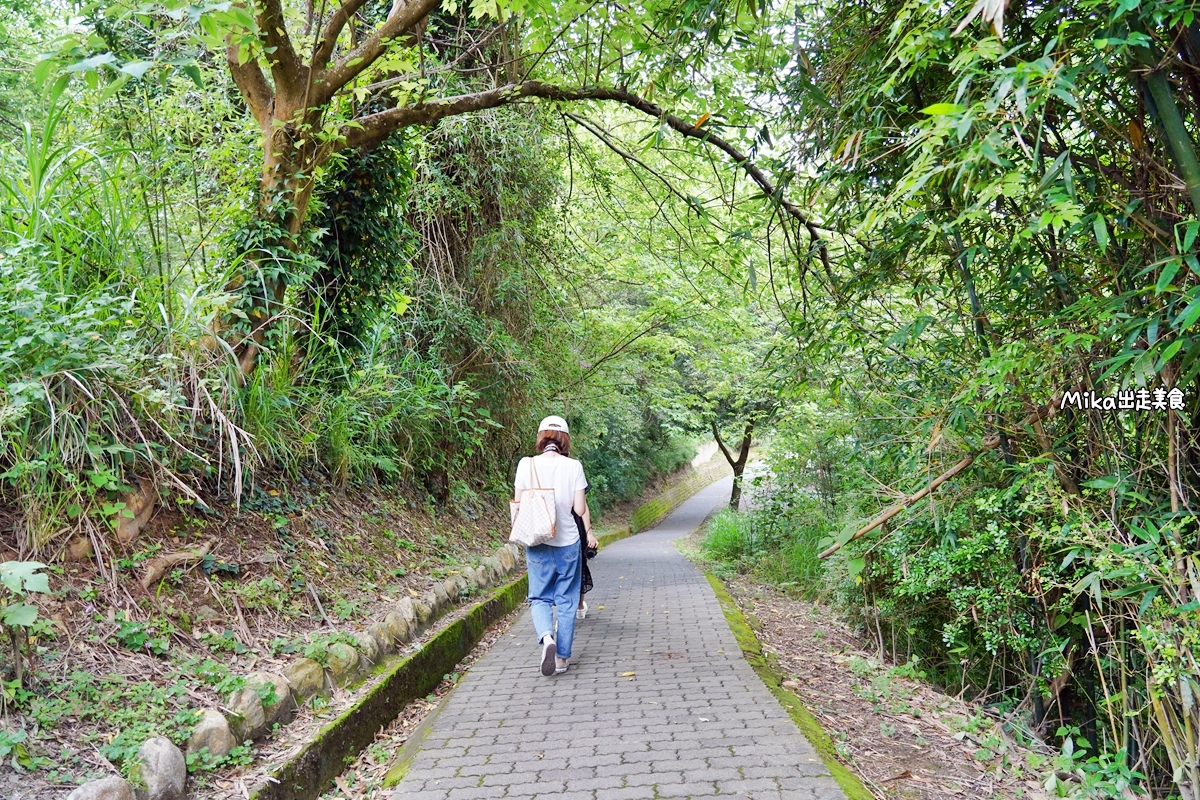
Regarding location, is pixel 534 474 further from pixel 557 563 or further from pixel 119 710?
pixel 119 710

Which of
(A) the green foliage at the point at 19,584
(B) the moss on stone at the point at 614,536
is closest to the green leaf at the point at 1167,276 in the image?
(A) the green foliage at the point at 19,584

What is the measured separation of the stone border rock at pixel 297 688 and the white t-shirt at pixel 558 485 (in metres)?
1.24

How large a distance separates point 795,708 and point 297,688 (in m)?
2.71

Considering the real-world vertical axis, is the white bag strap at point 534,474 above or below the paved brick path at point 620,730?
above

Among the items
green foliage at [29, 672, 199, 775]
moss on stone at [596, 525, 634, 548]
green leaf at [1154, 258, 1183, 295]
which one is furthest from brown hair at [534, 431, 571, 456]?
moss on stone at [596, 525, 634, 548]

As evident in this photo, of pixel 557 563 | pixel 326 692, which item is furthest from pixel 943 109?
pixel 326 692

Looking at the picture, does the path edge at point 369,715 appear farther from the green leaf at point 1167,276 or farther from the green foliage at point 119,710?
the green leaf at point 1167,276

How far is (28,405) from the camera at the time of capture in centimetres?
311

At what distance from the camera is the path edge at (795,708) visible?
3.12 metres

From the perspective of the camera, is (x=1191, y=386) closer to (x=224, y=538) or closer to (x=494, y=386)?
(x=224, y=538)

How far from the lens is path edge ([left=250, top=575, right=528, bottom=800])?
3.10 metres

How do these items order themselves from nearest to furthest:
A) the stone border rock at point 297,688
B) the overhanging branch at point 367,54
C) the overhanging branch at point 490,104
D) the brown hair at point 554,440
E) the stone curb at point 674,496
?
the stone border rock at point 297,688
the brown hair at point 554,440
the overhanging branch at point 367,54
the overhanging branch at point 490,104
the stone curb at point 674,496

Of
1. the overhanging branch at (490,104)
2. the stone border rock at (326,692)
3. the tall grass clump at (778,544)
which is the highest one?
the overhanging branch at (490,104)

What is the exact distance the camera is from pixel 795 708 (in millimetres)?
4078
